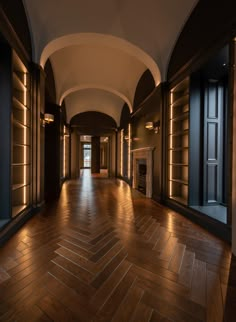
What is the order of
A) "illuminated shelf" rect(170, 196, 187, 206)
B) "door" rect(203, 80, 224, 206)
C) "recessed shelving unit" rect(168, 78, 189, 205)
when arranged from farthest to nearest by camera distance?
"recessed shelving unit" rect(168, 78, 189, 205) → "illuminated shelf" rect(170, 196, 187, 206) → "door" rect(203, 80, 224, 206)

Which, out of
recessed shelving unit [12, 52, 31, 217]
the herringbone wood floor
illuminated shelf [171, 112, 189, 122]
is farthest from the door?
recessed shelving unit [12, 52, 31, 217]

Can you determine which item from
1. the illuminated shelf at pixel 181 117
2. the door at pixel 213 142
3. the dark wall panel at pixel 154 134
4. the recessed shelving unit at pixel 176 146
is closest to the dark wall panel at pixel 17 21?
the dark wall panel at pixel 154 134

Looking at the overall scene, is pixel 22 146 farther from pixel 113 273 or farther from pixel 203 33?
pixel 203 33

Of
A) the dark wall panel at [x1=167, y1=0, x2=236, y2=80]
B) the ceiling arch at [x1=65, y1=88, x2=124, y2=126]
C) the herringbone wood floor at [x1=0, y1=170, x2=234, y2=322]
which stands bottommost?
the herringbone wood floor at [x1=0, y1=170, x2=234, y2=322]

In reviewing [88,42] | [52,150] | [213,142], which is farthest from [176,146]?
[52,150]

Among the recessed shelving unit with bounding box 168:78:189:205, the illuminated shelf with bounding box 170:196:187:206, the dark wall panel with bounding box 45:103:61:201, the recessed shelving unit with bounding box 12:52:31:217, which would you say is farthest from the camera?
the dark wall panel with bounding box 45:103:61:201

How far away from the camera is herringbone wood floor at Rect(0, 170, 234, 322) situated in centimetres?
109

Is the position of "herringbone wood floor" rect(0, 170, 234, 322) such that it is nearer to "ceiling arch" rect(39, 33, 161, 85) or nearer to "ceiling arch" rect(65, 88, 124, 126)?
"ceiling arch" rect(39, 33, 161, 85)

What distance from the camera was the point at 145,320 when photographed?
1.02 metres

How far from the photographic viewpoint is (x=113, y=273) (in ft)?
4.75

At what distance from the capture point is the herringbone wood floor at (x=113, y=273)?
109cm

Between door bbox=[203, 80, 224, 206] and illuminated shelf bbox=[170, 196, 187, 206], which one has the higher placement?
door bbox=[203, 80, 224, 206]

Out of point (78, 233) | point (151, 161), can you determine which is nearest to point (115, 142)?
point (151, 161)

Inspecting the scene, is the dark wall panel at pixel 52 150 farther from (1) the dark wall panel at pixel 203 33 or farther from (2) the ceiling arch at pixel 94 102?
(1) the dark wall panel at pixel 203 33
